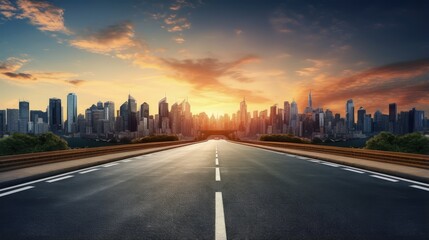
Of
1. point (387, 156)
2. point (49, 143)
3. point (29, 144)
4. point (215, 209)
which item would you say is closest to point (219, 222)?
point (215, 209)

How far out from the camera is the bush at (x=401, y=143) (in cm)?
4847

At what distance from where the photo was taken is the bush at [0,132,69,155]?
4034 centimetres

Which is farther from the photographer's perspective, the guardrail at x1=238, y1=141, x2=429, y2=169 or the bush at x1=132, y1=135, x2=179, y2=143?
the bush at x1=132, y1=135, x2=179, y2=143

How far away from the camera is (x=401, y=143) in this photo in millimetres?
50500

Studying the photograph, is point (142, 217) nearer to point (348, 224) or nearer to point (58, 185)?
point (348, 224)

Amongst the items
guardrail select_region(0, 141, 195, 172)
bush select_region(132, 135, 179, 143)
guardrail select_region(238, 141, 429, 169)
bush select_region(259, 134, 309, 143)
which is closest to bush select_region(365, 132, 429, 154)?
bush select_region(259, 134, 309, 143)

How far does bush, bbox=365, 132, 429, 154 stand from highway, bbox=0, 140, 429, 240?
42.7m

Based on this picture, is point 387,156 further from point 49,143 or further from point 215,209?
point 49,143

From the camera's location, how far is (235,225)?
5.10 metres

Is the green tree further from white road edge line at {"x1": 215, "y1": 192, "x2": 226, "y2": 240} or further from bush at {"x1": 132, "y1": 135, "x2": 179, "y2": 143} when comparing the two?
white road edge line at {"x1": 215, "y1": 192, "x2": 226, "y2": 240}

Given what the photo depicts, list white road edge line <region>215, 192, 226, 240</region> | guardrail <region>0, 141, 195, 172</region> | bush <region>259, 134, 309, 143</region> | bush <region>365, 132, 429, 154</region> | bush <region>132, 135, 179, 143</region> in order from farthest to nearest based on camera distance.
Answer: bush <region>132, 135, 179, 143</region>, bush <region>259, 134, 309, 143</region>, bush <region>365, 132, 429, 154</region>, guardrail <region>0, 141, 195, 172</region>, white road edge line <region>215, 192, 226, 240</region>

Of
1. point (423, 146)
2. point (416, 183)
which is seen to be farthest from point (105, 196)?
point (423, 146)

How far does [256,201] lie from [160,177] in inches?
196

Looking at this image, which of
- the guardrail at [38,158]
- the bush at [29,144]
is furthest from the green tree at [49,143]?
the guardrail at [38,158]
